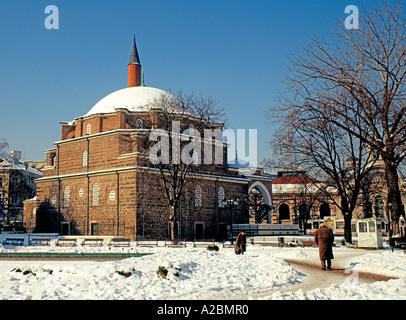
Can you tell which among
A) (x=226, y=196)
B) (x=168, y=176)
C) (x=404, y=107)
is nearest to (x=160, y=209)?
(x=168, y=176)

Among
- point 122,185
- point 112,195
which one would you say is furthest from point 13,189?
point 122,185

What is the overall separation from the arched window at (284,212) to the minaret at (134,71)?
32.6m

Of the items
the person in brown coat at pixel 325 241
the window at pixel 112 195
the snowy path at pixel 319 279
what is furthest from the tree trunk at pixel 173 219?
the person in brown coat at pixel 325 241

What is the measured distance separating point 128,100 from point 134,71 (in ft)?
24.6

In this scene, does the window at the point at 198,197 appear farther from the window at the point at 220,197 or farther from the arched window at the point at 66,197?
the arched window at the point at 66,197

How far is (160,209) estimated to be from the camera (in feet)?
111

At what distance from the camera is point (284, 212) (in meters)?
69.2

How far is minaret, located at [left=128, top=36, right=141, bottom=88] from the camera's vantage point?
4656 centimetres

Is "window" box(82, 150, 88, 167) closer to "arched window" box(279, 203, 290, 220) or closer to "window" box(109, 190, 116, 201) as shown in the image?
"window" box(109, 190, 116, 201)

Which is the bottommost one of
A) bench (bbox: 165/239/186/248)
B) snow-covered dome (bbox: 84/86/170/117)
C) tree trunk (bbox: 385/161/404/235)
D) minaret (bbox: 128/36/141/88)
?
bench (bbox: 165/239/186/248)

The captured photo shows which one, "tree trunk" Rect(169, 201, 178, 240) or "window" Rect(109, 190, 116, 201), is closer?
"tree trunk" Rect(169, 201, 178, 240)

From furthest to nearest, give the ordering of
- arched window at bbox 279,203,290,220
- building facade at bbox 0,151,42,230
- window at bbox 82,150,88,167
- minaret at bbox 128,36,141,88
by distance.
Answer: arched window at bbox 279,203,290,220 < building facade at bbox 0,151,42,230 < minaret at bbox 128,36,141,88 < window at bbox 82,150,88,167

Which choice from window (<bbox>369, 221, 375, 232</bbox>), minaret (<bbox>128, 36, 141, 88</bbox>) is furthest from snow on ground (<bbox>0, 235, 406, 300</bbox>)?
minaret (<bbox>128, 36, 141, 88</bbox>)

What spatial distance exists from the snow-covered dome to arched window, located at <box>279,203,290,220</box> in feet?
110
